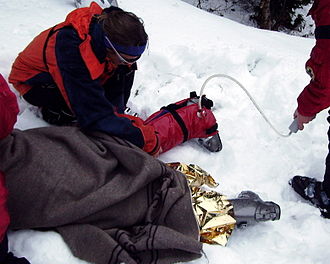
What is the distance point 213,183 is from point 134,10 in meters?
2.17

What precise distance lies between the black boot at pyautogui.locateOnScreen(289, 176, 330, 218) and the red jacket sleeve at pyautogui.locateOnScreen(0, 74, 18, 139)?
1.56m

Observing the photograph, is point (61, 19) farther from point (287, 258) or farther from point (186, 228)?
point (287, 258)

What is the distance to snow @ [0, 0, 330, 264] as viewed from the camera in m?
1.75

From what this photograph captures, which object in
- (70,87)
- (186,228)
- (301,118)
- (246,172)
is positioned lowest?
(246,172)

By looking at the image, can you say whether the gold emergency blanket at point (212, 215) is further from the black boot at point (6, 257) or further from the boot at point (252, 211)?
the black boot at point (6, 257)

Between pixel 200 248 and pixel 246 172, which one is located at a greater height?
pixel 200 248

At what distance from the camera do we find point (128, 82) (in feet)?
7.22

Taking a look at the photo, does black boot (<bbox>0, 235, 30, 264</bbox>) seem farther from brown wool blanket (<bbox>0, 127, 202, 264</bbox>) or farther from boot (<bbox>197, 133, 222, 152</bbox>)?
boot (<bbox>197, 133, 222, 152</bbox>)

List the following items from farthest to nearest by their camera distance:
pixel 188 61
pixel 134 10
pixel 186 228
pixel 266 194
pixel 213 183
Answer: pixel 134 10, pixel 188 61, pixel 266 194, pixel 213 183, pixel 186 228

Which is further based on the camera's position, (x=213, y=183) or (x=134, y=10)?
(x=134, y=10)

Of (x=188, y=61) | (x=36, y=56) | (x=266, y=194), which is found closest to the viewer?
(x=36, y=56)

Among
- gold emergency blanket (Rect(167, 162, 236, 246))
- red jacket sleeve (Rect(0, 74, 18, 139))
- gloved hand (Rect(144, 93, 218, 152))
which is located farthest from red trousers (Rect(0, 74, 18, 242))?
gloved hand (Rect(144, 93, 218, 152))

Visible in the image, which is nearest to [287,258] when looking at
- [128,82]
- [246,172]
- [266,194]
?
[266,194]

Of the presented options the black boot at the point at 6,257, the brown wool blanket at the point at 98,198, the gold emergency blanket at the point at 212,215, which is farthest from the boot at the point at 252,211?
the black boot at the point at 6,257
